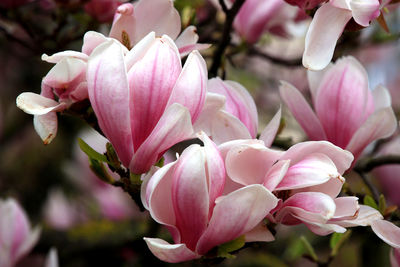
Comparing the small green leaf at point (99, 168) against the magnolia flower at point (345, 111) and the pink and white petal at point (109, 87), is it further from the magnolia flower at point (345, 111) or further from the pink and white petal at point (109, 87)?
the magnolia flower at point (345, 111)

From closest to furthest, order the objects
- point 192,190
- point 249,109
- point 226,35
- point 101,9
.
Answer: point 192,190
point 249,109
point 226,35
point 101,9

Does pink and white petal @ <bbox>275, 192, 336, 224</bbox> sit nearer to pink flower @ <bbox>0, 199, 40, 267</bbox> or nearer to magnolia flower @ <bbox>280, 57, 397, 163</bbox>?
magnolia flower @ <bbox>280, 57, 397, 163</bbox>

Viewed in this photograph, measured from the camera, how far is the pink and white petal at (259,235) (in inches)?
22.4

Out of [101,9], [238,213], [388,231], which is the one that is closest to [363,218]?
[388,231]

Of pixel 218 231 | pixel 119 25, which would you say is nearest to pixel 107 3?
pixel 119 25

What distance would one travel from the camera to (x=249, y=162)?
556 millimetres

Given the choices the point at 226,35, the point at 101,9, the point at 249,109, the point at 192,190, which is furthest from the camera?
the point at 101,9

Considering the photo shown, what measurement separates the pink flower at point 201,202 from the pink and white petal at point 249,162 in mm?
17

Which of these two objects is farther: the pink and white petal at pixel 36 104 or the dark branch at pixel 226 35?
the dark branch at pixel 226 35

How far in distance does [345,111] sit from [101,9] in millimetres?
421

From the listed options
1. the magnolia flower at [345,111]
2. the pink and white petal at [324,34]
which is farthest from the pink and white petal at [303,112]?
the pink and white petal at [324,34]

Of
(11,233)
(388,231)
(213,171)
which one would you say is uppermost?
(213,171)

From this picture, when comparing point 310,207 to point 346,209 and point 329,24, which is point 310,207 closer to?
point 346,209

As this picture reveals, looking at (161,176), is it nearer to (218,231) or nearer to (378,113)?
Answer: (218,231)
